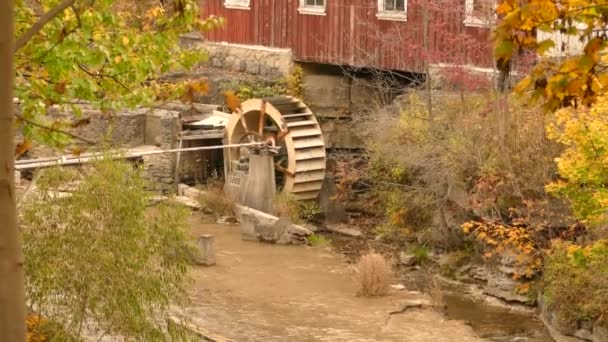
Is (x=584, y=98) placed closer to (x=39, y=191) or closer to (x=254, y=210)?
(x=39, y=191)

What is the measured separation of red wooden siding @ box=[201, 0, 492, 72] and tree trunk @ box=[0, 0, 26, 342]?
50.8 feet

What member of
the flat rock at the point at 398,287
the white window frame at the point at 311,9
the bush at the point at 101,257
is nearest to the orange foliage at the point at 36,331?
the bush at the point at 101,257

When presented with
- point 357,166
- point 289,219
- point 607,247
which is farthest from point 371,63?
point 607,247

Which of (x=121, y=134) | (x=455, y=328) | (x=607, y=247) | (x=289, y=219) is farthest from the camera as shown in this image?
(x=121, y=134)

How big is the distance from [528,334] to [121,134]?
38.7 feet

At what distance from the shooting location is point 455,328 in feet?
49.6

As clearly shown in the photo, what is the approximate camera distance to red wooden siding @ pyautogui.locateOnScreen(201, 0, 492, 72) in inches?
822

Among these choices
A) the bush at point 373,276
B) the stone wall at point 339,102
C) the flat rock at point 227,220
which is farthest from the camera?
the stone wall at point 339,102

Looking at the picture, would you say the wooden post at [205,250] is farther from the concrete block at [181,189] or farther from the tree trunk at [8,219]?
the tree trunk at [8,219]

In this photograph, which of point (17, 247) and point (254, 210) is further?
point (254, 210)

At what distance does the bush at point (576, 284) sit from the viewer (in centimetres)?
1412

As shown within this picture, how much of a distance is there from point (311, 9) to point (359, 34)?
1486mm

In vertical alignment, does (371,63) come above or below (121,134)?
above

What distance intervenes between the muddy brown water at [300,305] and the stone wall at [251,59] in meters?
5.99
